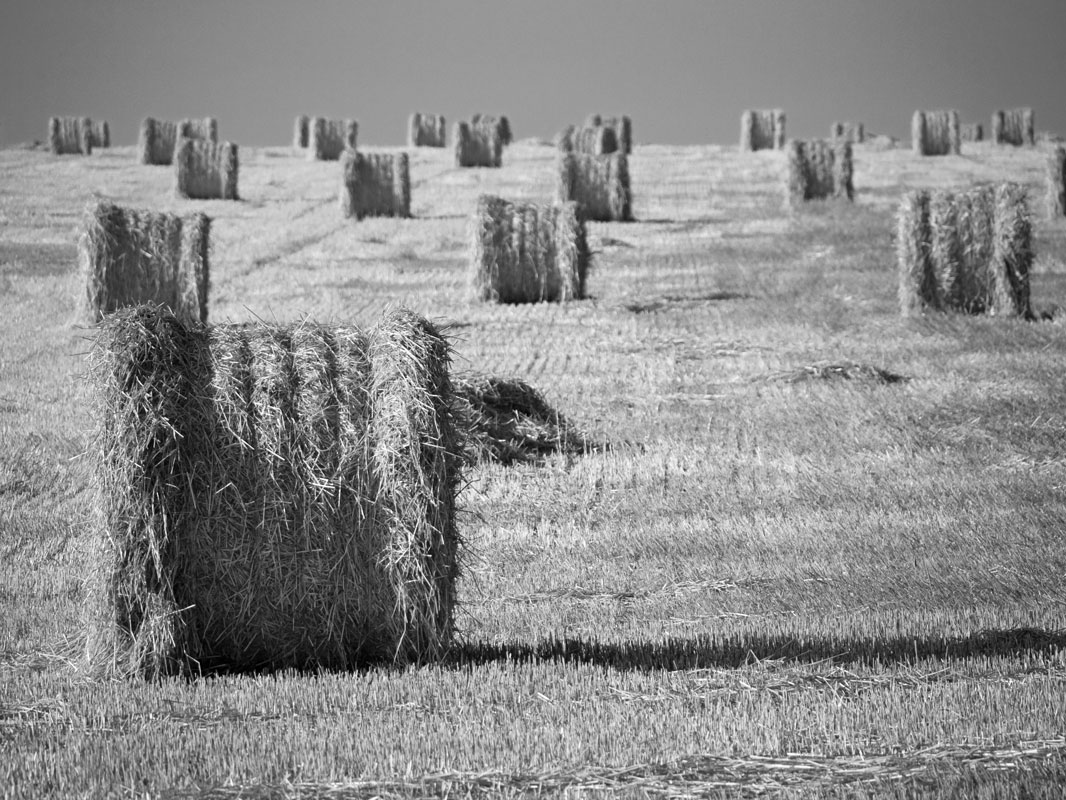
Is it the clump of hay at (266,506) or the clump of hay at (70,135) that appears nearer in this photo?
the clump of hay at (266,506)

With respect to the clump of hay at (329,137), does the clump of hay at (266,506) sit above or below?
below

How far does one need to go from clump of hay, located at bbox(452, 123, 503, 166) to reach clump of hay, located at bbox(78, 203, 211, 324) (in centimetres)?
2043

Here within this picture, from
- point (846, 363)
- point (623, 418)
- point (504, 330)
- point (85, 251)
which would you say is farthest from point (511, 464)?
point (85, 251)

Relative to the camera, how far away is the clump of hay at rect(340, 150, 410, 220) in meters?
27.9

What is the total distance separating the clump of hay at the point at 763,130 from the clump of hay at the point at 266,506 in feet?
124

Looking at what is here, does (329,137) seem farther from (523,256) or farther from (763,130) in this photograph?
(523,256)

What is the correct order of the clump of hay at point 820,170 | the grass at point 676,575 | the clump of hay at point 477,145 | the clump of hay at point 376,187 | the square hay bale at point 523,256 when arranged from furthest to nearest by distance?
the clump of hay at point 477,145 → the clump of hay at point 820,170 → the clump of hay at point 376,187 → the square hay bale at point 523,256 → the grass at point 676,575

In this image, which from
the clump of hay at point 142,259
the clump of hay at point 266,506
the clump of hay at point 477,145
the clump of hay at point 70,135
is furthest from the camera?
the clump of hay at point 70,135

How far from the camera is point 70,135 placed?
4234 centimetres

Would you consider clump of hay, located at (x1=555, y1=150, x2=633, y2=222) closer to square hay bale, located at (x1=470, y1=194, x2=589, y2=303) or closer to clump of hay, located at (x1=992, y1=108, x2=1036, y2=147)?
square hay bale, located at (x1=470, y1=194, x2=589, y2=303)

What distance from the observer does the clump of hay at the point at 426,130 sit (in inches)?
1818

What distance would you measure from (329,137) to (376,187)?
1397 cm

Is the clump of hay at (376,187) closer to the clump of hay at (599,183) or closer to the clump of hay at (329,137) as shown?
the clump of hay at (599,183)

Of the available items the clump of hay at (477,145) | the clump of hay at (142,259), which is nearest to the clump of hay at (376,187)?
the clump of hay at (477,145)
